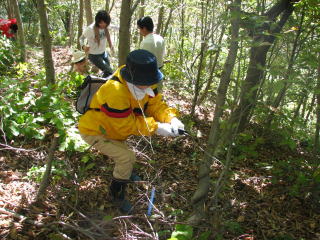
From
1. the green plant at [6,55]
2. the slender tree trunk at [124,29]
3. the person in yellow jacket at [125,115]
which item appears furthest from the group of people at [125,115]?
the green plant at [6,55]

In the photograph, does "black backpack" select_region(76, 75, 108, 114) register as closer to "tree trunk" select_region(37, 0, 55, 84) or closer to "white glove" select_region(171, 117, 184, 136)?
"white glove" select_region(171, 117, 184, 136)

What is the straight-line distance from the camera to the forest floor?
8.25 feet

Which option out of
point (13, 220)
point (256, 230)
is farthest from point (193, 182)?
point (13, 220)

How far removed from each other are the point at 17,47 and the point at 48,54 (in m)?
3.42

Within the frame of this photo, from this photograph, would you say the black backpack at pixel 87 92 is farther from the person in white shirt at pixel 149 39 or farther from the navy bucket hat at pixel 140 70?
the person in white shirt at pixel 149 39

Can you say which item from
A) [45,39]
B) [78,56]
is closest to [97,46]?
[78,56]

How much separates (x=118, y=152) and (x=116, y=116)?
432mm

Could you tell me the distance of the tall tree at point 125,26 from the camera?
4.25 metres

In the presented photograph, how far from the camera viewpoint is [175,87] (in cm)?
843

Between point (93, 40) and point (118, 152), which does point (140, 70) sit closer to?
point (118, 152)

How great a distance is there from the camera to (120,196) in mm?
3104

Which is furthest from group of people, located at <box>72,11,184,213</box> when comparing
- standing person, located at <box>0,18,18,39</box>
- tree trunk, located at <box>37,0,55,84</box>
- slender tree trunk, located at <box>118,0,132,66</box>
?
standing person, located at <box>0,18,18,39</box>

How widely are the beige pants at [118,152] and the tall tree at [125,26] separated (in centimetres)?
207

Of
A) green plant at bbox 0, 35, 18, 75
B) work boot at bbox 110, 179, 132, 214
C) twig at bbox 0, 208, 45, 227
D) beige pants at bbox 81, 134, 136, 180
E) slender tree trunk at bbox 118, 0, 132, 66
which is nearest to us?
twig at bbox 0, 208, 45, 227
